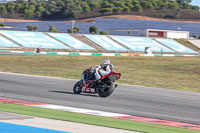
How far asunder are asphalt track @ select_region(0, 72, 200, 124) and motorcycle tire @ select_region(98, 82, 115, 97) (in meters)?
0.18

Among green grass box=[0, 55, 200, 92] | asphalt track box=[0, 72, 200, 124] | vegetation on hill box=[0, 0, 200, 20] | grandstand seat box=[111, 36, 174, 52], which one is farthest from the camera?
vegetation on hill box=[0, 0, 200, 20]

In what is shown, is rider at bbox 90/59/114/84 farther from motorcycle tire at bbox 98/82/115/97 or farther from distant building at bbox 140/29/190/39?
distant building at bbox 140/29/190/39

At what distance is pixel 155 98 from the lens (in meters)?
13.8

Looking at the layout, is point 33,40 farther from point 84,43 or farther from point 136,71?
point 136,71

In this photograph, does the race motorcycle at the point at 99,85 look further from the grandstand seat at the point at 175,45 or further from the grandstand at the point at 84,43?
the grandstand seat at the point at 175,45

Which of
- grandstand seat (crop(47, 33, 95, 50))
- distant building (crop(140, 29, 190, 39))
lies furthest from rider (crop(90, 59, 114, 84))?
distant building (crop(140, 29, 190, 39))

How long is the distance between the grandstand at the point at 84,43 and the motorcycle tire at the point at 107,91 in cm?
4584

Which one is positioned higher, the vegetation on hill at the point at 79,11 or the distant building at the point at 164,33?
the vegetation on hill at the point at 79,11

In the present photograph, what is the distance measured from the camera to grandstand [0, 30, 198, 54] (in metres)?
60.5

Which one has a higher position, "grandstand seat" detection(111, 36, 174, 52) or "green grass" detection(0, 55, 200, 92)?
"grandstand seat" detection(111, 36, 174, 52)

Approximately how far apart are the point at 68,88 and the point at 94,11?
537 feet

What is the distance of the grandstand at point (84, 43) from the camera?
60.5 m

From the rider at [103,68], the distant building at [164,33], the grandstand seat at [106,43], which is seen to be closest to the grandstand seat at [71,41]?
the grandstand seat at [106,43]

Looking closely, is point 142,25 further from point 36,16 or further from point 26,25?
point 36,16
